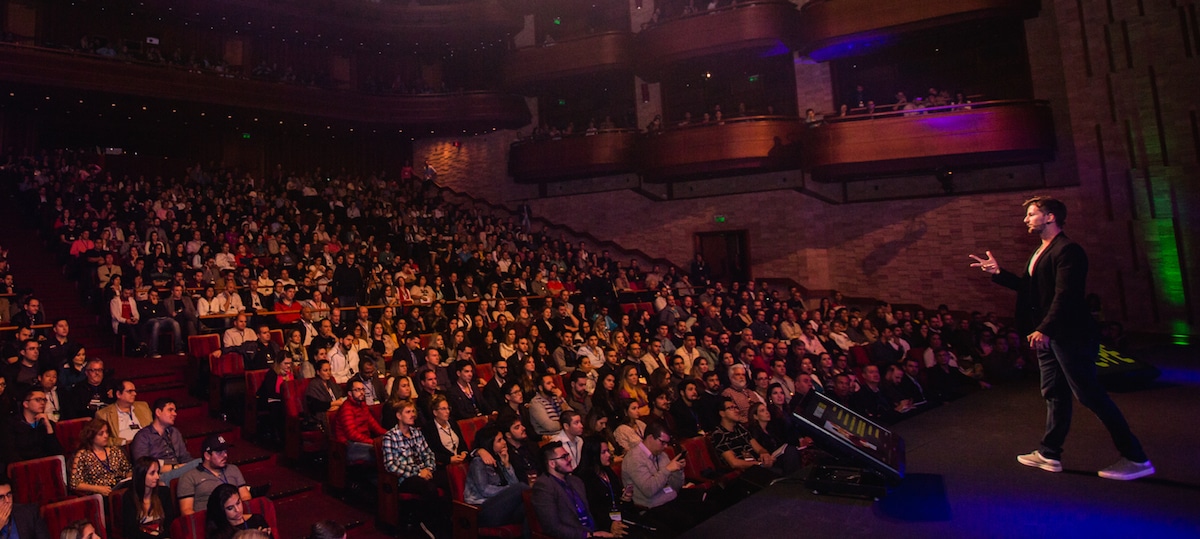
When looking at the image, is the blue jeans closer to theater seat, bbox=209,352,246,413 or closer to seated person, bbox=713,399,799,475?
seated person, bbox=713,399,799,475

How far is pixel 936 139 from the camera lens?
36.3ft

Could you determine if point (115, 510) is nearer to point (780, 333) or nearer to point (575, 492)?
point (575, 492)

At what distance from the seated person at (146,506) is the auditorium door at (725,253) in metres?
11.1

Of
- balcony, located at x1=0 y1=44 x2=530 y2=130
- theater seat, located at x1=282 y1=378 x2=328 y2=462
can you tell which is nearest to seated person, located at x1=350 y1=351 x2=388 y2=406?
theater seat, located at x1=282 y1=378 x2=328 y2=462

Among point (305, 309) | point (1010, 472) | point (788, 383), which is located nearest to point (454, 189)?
point (305, 309)

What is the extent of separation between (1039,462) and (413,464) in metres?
3.52

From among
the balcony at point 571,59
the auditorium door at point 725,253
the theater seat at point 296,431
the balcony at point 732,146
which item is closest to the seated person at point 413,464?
the theater seat at point 296,431

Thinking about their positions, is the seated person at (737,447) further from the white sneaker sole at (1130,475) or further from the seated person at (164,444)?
the seated person at (164,444)

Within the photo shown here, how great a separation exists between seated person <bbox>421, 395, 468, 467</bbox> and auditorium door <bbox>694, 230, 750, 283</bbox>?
9577 mm

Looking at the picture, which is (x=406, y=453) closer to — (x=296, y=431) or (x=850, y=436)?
(x=296, y=431)

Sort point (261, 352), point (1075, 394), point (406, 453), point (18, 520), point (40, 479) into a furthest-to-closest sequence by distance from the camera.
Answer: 1. point (261, 352)
2. point (406, 453)
3. point (40, 479)
4. point (18, 520)
5. point (1075, 394)

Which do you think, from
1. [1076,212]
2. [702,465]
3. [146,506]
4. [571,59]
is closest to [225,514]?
[146,506]

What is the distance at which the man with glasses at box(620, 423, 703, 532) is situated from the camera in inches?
154

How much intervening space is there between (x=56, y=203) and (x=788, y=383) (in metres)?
10.4
